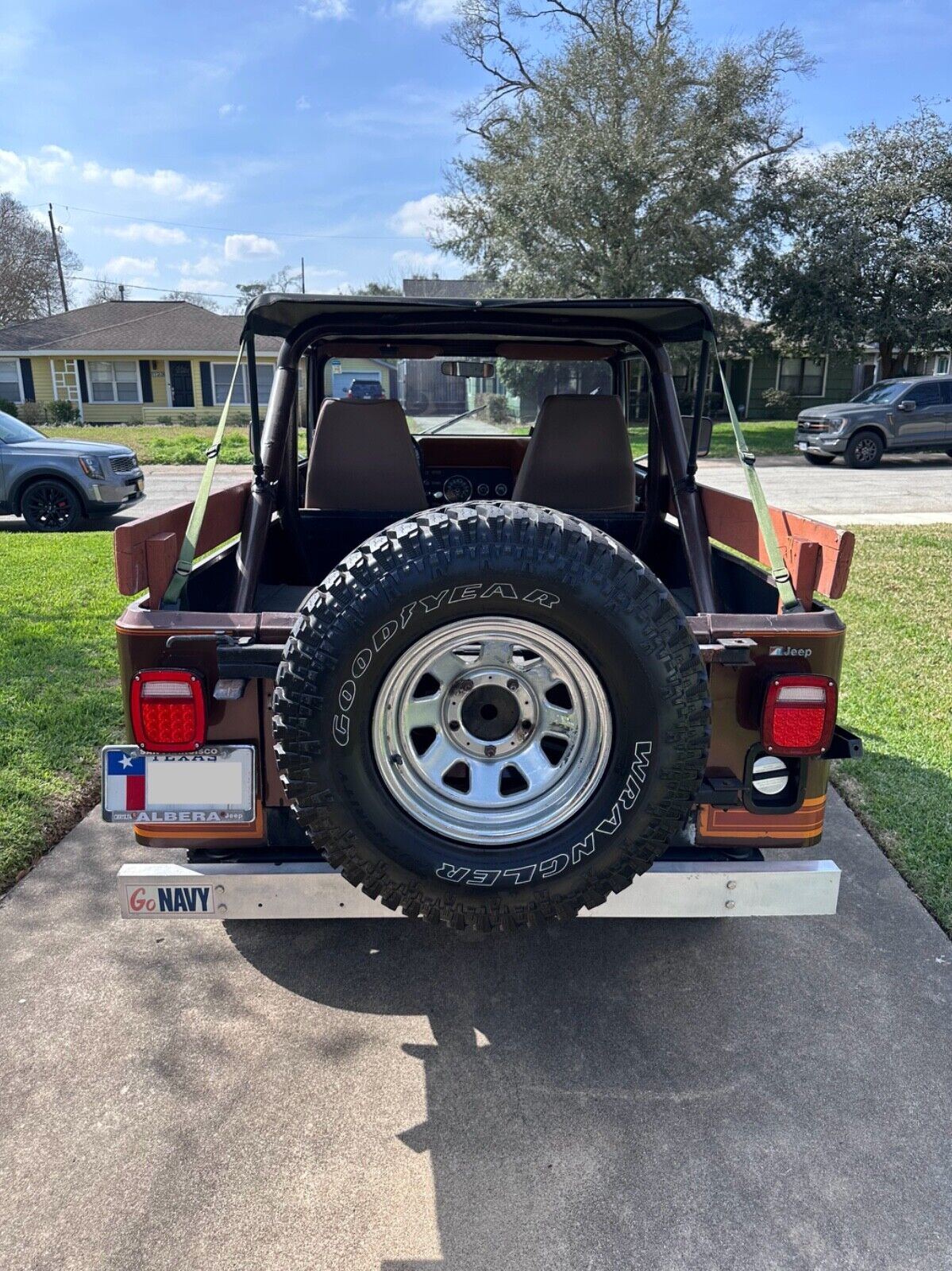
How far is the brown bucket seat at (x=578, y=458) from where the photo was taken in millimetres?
4129

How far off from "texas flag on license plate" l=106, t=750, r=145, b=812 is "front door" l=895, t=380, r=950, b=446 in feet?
68.6

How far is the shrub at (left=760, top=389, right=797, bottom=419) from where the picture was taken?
1342 inches

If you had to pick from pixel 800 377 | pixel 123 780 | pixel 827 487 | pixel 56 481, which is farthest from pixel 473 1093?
pixel 800 377

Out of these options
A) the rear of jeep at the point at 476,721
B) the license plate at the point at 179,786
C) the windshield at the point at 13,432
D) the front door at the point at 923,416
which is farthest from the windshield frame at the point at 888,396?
the license plate at the point at 179,786

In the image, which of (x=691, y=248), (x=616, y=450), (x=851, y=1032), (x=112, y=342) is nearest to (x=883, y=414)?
(x=691, y=248)

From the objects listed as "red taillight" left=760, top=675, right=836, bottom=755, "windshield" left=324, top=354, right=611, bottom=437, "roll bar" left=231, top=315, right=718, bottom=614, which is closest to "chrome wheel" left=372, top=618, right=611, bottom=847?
"red taillight" left=760, top=675, right=836, bottom=755

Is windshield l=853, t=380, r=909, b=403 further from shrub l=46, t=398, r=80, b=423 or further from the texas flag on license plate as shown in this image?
shrub l=46, t=398, r=80, b=423

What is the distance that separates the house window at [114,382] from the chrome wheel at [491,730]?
3602cm

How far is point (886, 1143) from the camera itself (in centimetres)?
242

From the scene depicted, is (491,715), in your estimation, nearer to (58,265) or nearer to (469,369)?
(469,369)

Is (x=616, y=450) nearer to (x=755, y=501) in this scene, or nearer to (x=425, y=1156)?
(x=755, y=501)

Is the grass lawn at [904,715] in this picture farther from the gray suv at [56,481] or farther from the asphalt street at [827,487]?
the gray suv at [56,481]

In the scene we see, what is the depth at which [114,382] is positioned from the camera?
34750 millimetres

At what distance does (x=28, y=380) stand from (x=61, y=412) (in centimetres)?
286
